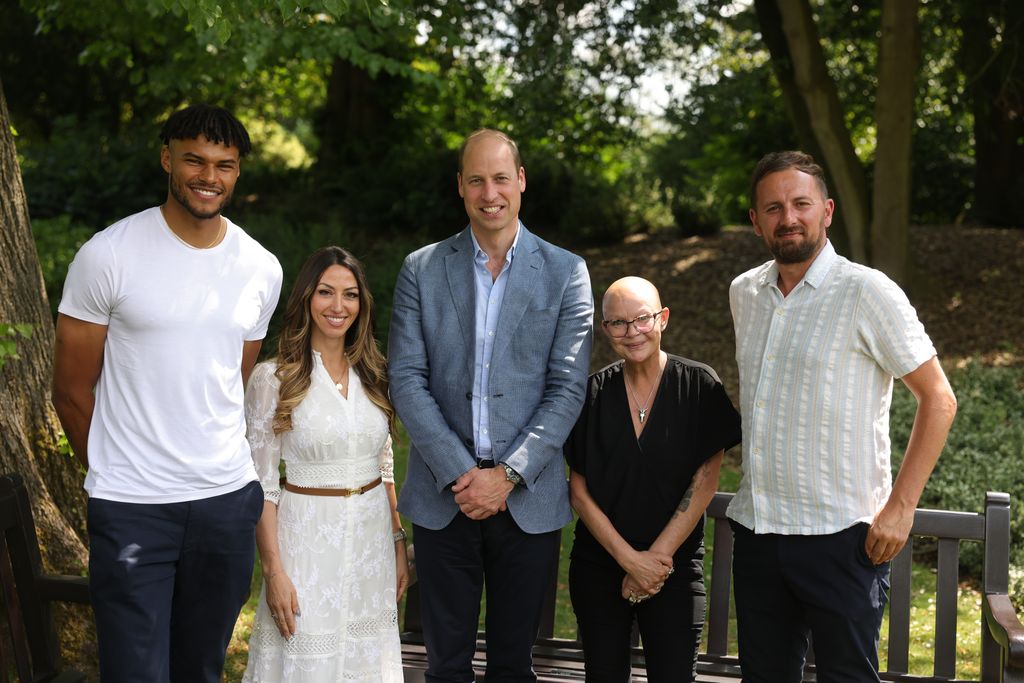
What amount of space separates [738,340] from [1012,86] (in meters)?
9.62

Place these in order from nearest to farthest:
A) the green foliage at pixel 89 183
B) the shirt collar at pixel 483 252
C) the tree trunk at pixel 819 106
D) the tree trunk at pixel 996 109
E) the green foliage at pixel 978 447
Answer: the shirt collar at pixel 483 252 → the green foliage at pixel 978 447 → the tree trunk at pixel 819 106 → the tree trunk at pixel 996 109 → the green foliage at pixel 89 183

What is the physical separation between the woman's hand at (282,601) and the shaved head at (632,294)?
1357mm

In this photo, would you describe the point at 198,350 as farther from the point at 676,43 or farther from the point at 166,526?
the point at 676,43

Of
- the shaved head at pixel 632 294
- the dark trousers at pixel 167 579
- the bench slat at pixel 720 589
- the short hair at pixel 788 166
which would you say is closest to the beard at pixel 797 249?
the short hair at pixel 788 166

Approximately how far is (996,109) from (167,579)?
13386mm

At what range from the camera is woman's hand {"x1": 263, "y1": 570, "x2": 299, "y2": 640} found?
342 centimetres

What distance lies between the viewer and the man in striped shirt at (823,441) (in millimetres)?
3162

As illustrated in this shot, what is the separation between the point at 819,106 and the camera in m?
10.7

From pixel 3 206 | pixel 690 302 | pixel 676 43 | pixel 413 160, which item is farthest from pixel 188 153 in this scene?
pixel 413 160

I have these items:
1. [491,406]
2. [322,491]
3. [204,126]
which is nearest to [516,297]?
[491,406]

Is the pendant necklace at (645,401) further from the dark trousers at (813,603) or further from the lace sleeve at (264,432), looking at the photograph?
the lace sleeve at (264,432)

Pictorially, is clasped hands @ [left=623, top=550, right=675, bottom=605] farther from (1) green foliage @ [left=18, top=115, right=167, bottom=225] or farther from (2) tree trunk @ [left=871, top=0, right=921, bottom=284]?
(1) green foliage @ [left=18, top=115, right=167, bottom=225]

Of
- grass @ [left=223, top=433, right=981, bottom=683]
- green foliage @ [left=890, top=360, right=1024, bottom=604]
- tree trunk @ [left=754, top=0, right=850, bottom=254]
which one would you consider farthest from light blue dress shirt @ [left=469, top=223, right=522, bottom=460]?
tree trunk @ [left=754, top=0, right=850, bottom=254]

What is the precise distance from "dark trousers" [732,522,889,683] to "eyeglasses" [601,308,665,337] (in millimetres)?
742
